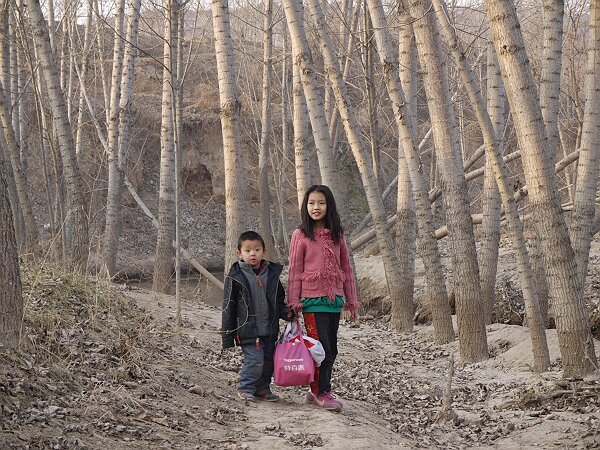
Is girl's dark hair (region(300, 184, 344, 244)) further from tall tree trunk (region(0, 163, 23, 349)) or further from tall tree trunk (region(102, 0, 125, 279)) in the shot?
tall tree trunk (region(102, 0, 125, 279))

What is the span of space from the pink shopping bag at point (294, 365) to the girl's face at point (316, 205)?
97 cm

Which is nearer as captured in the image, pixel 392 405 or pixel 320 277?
pixel 320 277

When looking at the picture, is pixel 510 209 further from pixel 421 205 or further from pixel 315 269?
pixel 315 269

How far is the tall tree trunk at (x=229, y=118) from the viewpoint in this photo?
403 inches

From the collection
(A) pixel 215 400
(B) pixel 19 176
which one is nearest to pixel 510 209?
(A) pixel 215 400

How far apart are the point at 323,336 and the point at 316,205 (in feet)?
3.29

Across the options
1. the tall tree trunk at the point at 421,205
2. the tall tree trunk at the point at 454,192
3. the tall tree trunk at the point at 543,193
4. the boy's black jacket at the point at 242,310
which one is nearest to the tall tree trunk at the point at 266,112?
the tall tree trunk at the point at 421,205

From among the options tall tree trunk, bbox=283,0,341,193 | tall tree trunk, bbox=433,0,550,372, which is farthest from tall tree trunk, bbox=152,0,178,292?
tall tree trunk, bbox=433,0,550,372

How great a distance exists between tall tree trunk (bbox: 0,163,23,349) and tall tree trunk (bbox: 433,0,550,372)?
4.72 metres

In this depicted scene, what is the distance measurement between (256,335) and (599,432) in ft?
8.16

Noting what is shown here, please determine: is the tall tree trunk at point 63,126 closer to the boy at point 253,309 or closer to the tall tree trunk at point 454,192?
the tall tree trunk at point 454,192

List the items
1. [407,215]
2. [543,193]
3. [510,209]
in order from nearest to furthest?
1. [543,193]
2. [510,209]
3. [407,215]

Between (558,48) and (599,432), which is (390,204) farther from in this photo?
(599,432)

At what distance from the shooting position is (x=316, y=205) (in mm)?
6277
